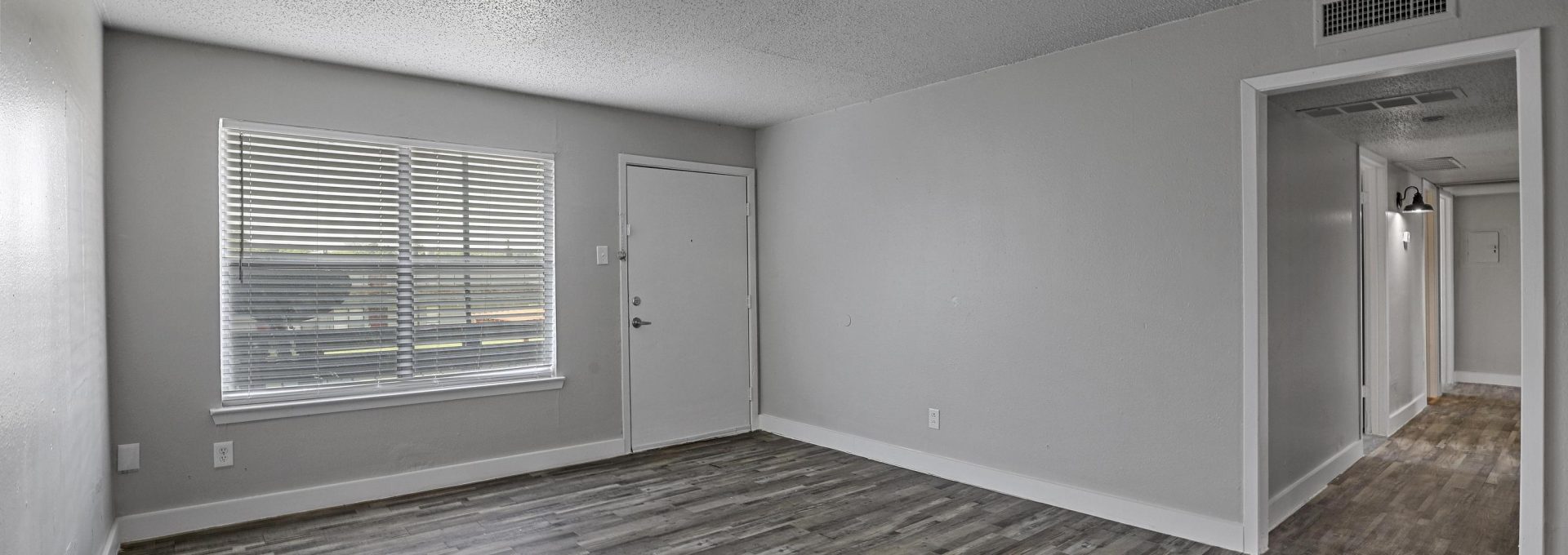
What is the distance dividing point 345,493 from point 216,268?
1.24m

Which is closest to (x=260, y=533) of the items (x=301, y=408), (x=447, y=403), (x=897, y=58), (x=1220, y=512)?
(x=301, y=408)

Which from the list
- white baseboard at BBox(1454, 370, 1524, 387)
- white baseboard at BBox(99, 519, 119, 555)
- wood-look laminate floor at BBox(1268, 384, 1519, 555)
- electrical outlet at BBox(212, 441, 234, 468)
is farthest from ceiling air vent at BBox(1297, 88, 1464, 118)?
white baseboard at BBox(1454, 370, 1524, 387)

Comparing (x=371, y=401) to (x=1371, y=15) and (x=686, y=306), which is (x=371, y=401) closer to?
(x=686, y=306)

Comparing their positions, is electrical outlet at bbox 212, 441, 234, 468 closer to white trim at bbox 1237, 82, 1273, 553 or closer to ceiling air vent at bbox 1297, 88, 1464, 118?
white trim at bbox 1237, 82, 1273, 553

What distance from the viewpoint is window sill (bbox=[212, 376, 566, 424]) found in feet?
11.5

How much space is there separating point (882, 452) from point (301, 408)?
3.14 meters

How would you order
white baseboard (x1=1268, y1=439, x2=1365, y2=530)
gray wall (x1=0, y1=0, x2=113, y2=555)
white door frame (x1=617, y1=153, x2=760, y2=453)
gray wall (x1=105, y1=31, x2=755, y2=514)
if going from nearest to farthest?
gray wall (x1=0, y1=0, x2=113, y2=555) < gray wall (x1=105, y1=31, x2=755, y2=514) < white baseboard (x1=1268, y1=439, x2=1365, y2=530) < white door frame (x1=617, y1=153, x2=760, y2=453)

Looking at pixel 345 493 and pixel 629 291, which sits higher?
pixel 629 291

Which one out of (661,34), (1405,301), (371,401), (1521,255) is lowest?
(371,401)

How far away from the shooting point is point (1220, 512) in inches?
123

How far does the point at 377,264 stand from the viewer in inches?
155

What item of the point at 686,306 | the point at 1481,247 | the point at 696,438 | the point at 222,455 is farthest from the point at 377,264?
the point at 1481,247

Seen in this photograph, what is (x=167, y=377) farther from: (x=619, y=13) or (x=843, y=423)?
(x=843, y=423)

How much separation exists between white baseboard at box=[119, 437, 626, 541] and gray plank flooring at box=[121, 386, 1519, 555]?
0.07 metres
